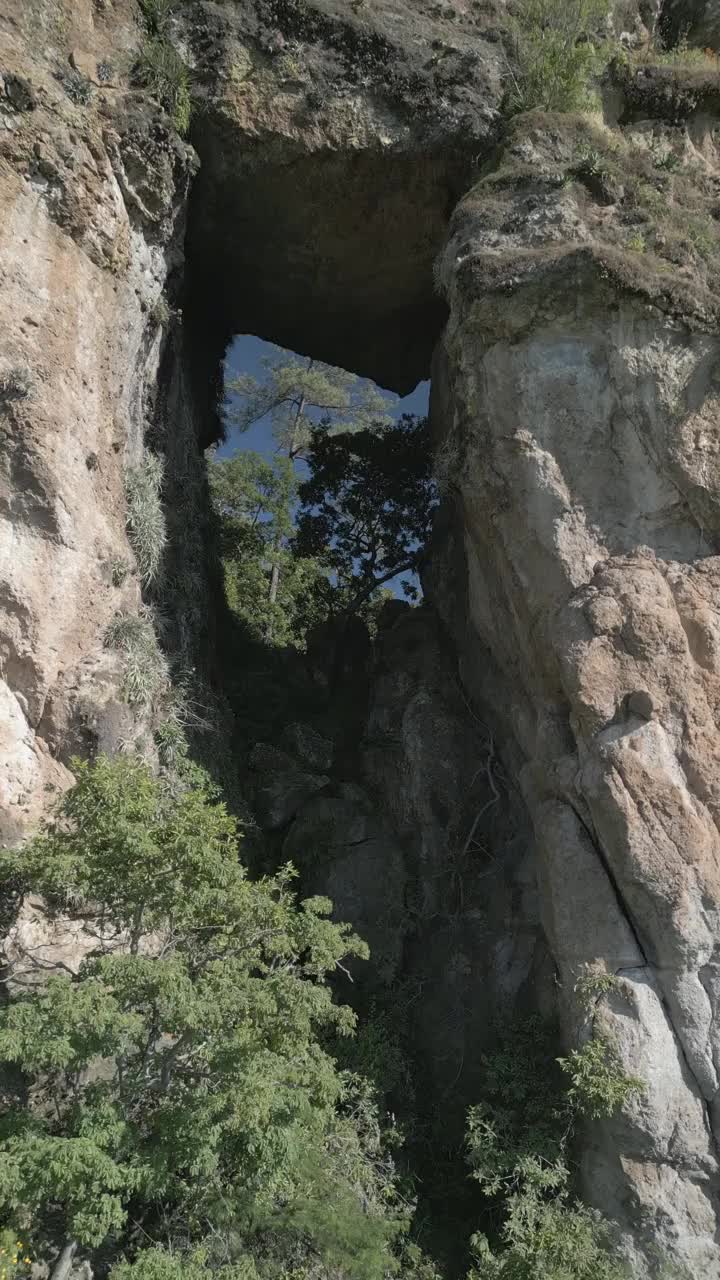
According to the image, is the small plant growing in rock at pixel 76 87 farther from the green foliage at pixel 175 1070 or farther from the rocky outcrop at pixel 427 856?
the rocky outcrop at pixel 427 856

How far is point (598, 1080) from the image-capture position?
690 cm

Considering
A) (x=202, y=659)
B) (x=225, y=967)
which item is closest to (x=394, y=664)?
(x=202, y=659)

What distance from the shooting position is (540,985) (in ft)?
29.2

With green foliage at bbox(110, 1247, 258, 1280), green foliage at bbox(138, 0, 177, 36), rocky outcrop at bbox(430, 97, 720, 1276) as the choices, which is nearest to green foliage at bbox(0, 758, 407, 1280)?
green foliage at bbox(110, 1247, 258, 1280)

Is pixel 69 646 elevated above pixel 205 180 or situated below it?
below

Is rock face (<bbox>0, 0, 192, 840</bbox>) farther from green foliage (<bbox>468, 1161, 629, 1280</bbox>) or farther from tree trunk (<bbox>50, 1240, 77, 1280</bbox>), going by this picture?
green foliage (<bbox>468, 1161, 629, 1280</bbox>)

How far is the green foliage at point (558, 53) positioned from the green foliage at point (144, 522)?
7216mm

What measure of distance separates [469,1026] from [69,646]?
20.5 ft

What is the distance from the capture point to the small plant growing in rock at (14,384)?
829 centimetres

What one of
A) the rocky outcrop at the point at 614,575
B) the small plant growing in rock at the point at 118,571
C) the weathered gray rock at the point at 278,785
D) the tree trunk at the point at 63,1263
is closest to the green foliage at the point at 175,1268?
the tree trunk at the point at 63,1263

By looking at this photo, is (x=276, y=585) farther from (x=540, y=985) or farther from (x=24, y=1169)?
(x=24, y=1169)

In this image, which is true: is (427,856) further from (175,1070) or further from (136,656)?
(175,1070)

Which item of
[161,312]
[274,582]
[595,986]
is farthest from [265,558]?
[595,986]

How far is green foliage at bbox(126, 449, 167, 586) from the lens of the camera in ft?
31.5
